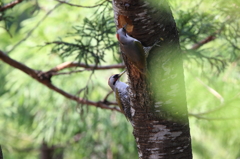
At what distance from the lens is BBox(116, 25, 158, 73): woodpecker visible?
0.93 metres

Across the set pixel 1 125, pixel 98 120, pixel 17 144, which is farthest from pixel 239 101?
pixel 17 144

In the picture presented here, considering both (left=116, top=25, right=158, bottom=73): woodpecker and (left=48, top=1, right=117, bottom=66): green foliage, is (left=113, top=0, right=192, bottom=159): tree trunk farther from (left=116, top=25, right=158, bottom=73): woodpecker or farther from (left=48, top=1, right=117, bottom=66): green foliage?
(left=48, top=1, right=117, bottom=66): green foliage

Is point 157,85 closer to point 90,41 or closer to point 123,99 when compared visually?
point 123,99

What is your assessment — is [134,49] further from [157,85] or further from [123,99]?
[123,99]

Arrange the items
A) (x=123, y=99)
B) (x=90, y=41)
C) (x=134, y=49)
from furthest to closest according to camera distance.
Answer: (x=90, y=41) → (x=123, y=99) → (x=134, y=49)

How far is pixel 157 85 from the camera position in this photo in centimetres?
98

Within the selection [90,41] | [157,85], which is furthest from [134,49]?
[90,41]

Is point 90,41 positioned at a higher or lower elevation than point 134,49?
lower

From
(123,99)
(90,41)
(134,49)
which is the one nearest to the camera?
(134,49)

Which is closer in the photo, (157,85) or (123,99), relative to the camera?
(157,85)

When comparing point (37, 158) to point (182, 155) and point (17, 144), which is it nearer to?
point (17, 144)

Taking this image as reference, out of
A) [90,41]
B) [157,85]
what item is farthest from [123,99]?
[90,41]

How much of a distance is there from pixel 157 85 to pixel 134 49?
148mm

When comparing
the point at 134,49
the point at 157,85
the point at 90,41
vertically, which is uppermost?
the point at 134,49
